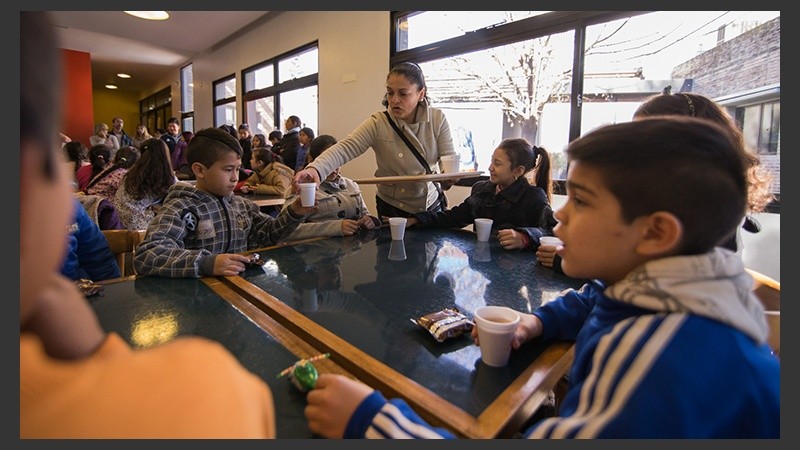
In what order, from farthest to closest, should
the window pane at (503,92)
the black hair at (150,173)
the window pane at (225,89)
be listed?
1. the window pane at (225,89)
2. the window pane at (503,92)
3. the black hair at (150,173)

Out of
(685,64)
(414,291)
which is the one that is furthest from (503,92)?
(414,291)

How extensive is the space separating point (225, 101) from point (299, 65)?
2.74m

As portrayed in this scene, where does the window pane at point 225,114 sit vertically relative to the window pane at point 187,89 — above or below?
below

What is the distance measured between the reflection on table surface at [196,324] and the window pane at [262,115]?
6.20 m

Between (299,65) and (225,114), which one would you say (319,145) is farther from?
→ (225,114)

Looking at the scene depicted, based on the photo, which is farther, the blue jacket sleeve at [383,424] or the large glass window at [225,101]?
the large glass window at [225,101]

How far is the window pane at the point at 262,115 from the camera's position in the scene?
22.2ft

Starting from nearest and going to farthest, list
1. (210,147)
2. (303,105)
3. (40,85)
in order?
(40,85) → (210,147) → (303,105)

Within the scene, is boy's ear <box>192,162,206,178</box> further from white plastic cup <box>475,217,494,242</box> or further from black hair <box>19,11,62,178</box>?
black hair <box>19,11,62,178</box>

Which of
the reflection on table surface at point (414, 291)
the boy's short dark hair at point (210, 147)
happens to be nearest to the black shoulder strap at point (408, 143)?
the reflection on table surface at point (414, 291)

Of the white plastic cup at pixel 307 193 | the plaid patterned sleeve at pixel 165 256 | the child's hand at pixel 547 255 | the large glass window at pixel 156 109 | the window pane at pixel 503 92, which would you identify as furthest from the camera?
the large glass window at pixel 156 109

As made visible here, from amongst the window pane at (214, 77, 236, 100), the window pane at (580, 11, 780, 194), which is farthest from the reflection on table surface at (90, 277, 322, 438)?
the window pane at (214, 77, 236, 100)

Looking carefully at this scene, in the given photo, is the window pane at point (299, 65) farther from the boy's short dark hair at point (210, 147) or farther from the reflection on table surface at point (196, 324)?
the reflection on table surface at point (196, 324)

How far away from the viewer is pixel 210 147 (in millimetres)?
1425
